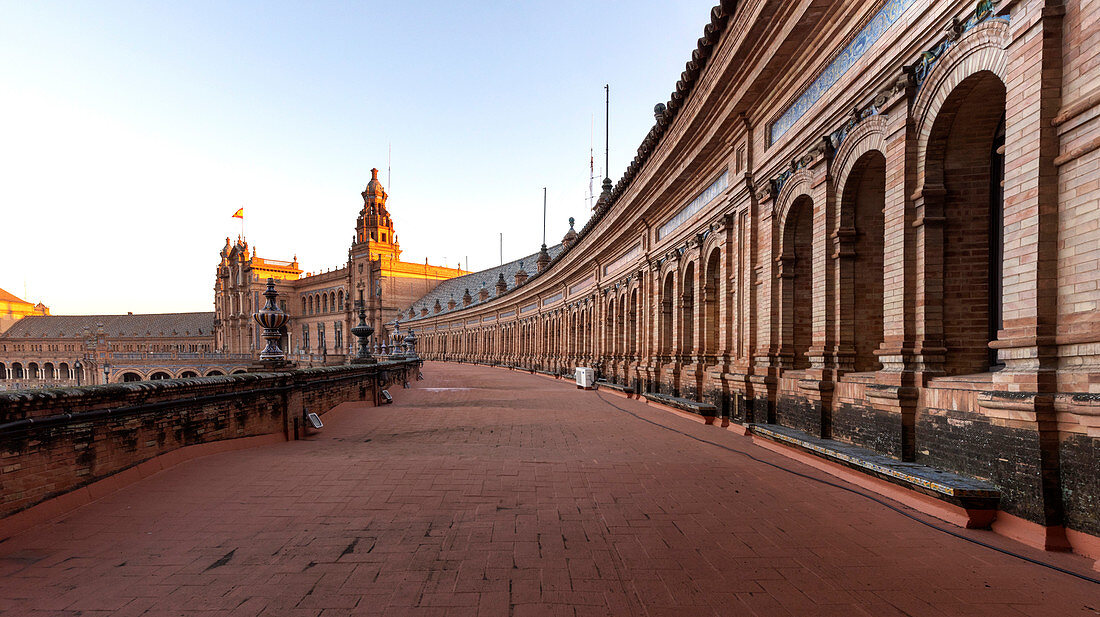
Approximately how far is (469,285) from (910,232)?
75.9 meters

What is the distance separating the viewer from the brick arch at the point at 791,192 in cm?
870

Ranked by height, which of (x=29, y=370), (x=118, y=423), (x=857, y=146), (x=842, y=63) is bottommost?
(x=29, y=370)

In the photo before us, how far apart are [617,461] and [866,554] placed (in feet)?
11.7

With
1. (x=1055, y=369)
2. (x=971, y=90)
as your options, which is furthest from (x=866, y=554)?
(x=971, y=90)

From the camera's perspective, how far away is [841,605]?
10.9 feet

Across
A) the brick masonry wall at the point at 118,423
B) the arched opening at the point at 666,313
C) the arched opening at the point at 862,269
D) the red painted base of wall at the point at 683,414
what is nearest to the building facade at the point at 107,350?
the arched opening at the point at 666,313

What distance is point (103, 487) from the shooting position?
521 centimetres

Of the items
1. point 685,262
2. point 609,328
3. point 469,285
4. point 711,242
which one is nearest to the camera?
point 711,242

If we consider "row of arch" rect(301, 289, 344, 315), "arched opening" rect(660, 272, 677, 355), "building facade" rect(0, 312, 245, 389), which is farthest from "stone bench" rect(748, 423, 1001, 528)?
"row of arch" rect(301, 289, 344, 315)

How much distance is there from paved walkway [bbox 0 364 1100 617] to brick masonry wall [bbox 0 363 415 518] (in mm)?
361

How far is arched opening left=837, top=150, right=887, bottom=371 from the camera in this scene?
764 centimetres

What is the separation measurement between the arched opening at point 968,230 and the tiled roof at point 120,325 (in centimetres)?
12502

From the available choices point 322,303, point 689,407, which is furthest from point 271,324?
point 322,303

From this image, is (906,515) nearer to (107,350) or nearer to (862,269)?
(862,269)
